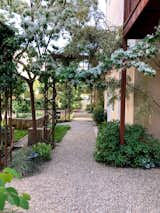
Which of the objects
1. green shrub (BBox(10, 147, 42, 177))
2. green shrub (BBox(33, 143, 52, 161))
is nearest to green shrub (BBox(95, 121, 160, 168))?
green shrub (BBox(33, 143, 52, 161))

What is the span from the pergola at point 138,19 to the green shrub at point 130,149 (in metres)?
0.25

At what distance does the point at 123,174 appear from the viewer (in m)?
6.54

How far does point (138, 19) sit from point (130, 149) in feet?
10.3

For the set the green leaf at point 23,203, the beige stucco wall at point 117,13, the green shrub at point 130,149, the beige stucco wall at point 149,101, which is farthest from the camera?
the beige stucco wall at point 117,13

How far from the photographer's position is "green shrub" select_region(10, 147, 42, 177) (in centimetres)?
646

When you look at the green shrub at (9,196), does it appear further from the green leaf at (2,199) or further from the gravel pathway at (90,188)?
the gravel pathway at (90,188)

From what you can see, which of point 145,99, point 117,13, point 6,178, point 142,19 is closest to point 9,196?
point 6,178

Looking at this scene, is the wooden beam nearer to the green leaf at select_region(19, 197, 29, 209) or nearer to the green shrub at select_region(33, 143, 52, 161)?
the green shrub at select_region(33, 143, 52, 161)

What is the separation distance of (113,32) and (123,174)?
13.6 feet

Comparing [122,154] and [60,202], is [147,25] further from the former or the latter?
[60,202]

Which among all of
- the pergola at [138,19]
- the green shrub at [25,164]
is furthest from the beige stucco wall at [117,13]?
the green shrub at [25,164]

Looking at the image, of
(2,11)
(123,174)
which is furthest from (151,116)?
(2,11)

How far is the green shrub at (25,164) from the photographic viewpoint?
646cm

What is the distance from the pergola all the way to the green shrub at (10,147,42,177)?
2252 millimetres
